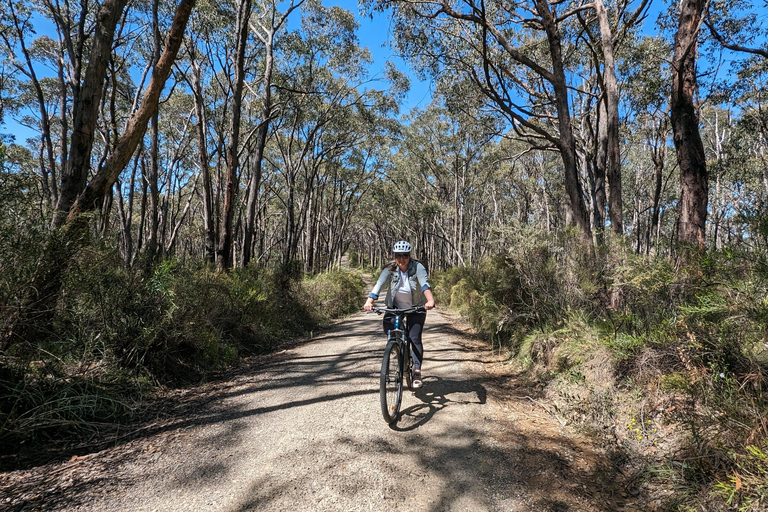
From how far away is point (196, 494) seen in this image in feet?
7.82

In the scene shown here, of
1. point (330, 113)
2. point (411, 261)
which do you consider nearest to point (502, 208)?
point (330, 113)

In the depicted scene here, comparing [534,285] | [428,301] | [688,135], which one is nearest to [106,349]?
[428,301]

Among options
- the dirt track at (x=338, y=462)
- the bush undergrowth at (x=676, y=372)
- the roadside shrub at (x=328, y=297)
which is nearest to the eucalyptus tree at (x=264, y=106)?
the roadside shrub at (x=328, y=297)

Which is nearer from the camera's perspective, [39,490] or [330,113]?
[39,490]

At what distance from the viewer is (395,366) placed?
3697mm

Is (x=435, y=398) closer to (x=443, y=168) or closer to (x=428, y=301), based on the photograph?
(x=428, y=301)

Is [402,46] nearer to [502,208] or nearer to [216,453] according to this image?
[216,453]

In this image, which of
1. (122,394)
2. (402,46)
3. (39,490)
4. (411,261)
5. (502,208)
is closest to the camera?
(39,490)

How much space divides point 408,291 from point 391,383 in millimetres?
1077

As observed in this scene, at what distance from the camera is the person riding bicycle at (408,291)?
4109mm

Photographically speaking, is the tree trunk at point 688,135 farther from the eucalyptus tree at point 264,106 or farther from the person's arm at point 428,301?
the eucalyptus tree at point 264,106

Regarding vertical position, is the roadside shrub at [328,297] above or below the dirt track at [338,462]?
above

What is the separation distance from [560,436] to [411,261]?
2279mm

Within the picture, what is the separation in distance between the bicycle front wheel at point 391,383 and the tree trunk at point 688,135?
4036 millimetres
